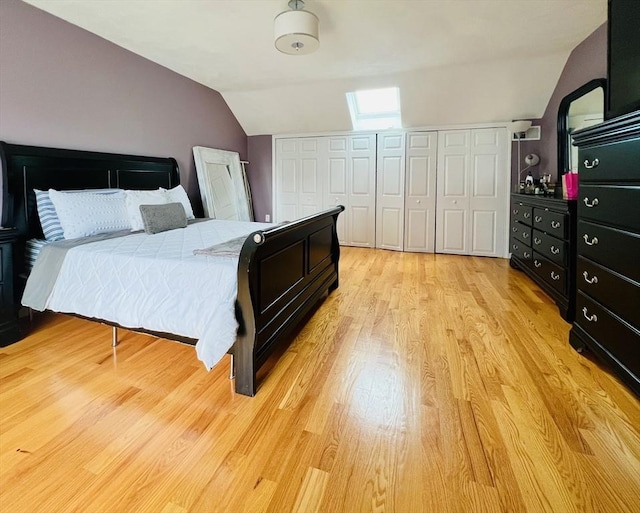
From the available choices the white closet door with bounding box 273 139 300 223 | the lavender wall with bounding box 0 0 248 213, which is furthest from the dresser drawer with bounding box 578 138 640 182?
the white closet door with bounding box 273 139 300 223

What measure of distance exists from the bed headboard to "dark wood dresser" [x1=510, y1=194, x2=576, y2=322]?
3.91m

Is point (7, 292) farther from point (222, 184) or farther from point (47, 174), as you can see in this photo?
point (222, 184)

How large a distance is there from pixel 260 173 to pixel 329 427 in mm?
5249

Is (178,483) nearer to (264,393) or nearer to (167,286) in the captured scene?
Answer: (264,393)

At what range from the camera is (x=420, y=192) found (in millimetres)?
5289

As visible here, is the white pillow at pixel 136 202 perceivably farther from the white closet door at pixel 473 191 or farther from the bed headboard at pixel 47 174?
the white closet door at pixel 473 191

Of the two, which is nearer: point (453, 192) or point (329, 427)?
point (329, 427)

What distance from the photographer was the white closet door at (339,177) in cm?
564

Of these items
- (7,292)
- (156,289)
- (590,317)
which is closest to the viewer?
(156,289)

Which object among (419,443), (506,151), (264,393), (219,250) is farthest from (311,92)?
(419,443)

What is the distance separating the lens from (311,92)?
486 cm

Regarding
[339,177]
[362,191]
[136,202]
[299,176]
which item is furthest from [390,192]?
[136,202]

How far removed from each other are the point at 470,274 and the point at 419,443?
3095 millimetres

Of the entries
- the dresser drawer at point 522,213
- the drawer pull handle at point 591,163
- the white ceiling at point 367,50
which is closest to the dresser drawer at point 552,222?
the dresser drawer at point 522,213
